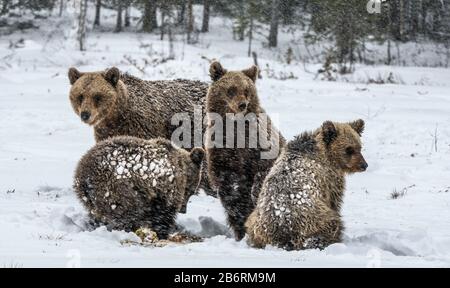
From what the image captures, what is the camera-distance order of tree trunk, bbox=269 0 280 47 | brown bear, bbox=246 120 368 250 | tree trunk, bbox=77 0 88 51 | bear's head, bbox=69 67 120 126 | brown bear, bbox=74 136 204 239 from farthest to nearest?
tree trunk, bbox=269 0 280 47
tree trunk, bbox=77 0 88 51
bear's head, bbox=69 67 120 126
brown bear, bbox=74 136 204 239
brown bear, bbox=246 120 368 250

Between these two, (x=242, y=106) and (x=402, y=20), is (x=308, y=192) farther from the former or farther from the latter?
(x=402, y=20)

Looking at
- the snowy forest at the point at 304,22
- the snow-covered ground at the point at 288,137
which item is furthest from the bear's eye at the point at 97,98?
the snowy forest at the point at 304,22

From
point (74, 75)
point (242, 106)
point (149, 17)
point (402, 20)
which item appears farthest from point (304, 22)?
point (242, 106)

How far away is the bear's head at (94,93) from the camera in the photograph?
9602mm

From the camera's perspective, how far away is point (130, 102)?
10.2 meters

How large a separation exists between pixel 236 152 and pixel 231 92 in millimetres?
784

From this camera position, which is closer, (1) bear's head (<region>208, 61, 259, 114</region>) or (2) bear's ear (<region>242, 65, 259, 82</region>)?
(1) bear's head (<region>208, 61, 259, 114</region>)

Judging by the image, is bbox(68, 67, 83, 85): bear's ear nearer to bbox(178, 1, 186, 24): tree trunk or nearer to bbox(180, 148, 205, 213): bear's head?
bbox(180, 148, 205, 213): bear's head

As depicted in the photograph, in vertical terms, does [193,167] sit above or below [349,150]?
below

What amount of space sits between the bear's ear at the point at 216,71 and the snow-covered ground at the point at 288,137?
200 cm

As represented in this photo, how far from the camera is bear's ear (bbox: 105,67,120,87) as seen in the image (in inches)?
384

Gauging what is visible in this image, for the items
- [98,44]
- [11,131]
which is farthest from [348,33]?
[11,131]

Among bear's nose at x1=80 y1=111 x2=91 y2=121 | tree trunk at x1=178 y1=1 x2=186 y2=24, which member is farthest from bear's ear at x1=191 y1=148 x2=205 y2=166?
tree trunk at x1=178 y1=1 x2=186 y2=24
